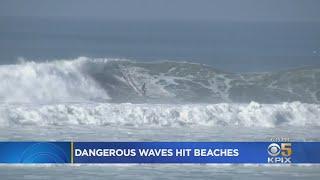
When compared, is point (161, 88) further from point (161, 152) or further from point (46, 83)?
point (161, 152)

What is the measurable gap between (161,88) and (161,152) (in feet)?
11.0

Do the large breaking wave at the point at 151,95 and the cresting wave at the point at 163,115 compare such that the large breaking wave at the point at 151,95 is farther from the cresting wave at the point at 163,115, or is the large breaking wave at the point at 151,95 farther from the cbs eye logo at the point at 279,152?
the cbs eye logo at the point at 279,152

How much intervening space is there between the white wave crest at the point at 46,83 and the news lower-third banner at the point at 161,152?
7.98 feet

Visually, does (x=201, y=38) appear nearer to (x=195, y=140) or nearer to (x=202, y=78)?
(x=202, y=78)

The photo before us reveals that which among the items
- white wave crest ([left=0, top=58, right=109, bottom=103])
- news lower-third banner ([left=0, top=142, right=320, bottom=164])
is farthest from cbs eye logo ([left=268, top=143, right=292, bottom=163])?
white wave crest ([left=0, top=58, right=109, bottom=103])

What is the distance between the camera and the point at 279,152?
7.52 m

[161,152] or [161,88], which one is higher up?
[161,88]

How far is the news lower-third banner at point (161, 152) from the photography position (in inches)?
290

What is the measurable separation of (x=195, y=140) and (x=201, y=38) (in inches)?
261

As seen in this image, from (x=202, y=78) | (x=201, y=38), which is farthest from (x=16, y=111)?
(x=201, y=38)

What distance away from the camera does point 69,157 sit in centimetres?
738

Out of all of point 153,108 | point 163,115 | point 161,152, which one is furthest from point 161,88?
point 161,152

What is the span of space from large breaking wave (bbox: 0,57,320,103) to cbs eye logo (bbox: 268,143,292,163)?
2358 mm

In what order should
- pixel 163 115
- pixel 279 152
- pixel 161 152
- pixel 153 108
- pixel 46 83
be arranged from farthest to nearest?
pixel 46 83 < pixel 153 108 < pixel 163 115 < pixel 279 152 < pixel 161 152
